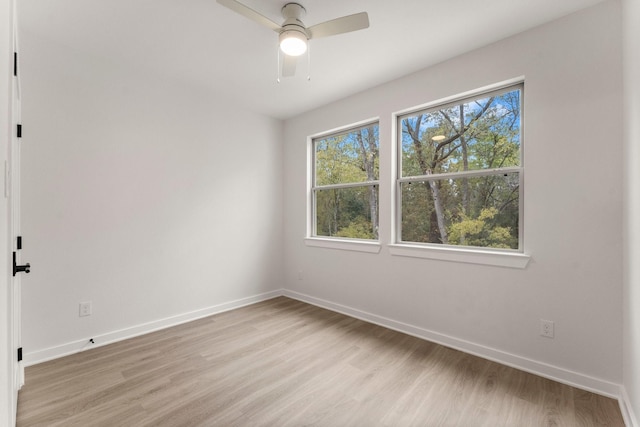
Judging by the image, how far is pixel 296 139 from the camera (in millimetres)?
4188

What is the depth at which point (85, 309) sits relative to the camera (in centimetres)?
261

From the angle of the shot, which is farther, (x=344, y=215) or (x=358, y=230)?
(x=344, y=215)

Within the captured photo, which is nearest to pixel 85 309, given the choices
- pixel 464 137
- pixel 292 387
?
pixel 292 387

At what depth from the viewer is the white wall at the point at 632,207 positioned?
1.55m

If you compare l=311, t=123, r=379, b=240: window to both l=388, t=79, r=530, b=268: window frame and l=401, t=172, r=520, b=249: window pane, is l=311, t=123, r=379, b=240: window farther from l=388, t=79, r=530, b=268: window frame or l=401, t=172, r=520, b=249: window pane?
l=401, t=172, r=520, b=249: window pane

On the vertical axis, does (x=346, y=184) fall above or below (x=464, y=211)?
above

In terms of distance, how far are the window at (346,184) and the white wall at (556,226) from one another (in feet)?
2.61

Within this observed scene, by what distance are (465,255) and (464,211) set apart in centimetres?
41

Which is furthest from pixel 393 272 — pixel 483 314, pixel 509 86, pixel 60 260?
pixel 60 260

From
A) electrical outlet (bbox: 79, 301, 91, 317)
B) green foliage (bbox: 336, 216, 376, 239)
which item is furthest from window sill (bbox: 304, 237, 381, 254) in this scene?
electrical outlet (bbox: 79, 301, 91, 317)

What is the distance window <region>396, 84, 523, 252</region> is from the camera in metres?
2.46

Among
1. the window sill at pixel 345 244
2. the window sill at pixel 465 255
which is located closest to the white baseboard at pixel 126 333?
the window sill at pixel 345 244

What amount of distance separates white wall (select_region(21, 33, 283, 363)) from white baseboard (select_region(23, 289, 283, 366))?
0.04 feet

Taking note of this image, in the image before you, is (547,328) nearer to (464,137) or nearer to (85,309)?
(464,137)
